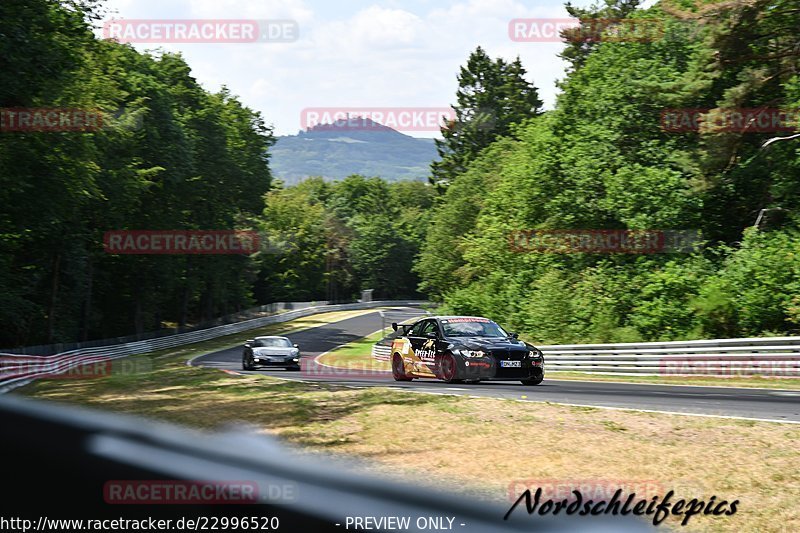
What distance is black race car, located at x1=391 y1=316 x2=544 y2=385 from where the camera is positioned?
17.1 metres

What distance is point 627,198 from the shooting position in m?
34.4

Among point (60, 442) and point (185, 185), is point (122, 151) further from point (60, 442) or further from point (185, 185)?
point (60, 442)

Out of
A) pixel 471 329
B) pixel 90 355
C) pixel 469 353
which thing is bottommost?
pixel 90 355

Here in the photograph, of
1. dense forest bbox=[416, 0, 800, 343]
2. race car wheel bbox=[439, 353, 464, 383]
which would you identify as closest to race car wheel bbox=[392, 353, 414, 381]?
race car wheel bbox=[439, 353, 464, 383]

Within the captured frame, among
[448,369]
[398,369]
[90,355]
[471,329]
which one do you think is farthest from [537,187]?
[448,369]

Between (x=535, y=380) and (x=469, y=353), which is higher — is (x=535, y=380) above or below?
below

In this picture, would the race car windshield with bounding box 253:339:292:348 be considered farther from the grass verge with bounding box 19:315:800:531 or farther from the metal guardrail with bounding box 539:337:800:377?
the grass verge with bounding box 19:315:800:531

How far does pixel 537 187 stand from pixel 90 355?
80.2 ft

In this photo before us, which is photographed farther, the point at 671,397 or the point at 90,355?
the point at 90,355

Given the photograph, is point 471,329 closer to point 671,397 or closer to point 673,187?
point 671,397

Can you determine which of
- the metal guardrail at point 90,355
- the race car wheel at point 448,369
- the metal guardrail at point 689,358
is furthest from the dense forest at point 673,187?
the metal guardrail at point 90,355

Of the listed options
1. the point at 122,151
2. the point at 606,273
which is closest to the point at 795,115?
the point at 606,273

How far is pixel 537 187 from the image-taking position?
43250 mm

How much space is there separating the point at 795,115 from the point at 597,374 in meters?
12.2
